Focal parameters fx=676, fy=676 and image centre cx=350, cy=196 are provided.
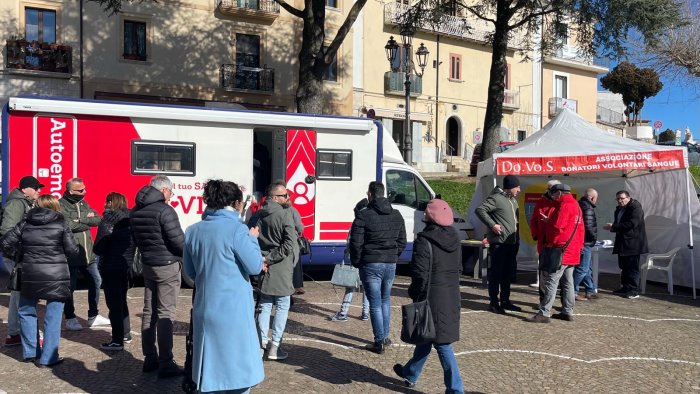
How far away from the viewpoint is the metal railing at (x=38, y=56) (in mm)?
22594

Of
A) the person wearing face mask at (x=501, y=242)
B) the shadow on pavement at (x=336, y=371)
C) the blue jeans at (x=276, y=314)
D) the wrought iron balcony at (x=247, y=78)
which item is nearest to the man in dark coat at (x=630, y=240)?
the person wearing face mask at (x=501, y=242)

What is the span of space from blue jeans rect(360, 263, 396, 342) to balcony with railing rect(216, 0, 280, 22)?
21.4 meters

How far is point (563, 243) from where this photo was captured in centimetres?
802

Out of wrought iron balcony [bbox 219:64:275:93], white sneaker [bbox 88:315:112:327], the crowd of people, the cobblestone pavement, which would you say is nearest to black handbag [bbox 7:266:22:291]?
the crowd of people

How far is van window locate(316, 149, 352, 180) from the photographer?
34.3ft

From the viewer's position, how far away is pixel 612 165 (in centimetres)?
1064

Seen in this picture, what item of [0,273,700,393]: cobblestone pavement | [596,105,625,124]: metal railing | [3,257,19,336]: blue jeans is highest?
[596,105,625,124]: metal railing

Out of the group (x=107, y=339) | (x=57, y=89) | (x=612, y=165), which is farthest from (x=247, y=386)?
(x=57, y=89)

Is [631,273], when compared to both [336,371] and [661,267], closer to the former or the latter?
[661,267]

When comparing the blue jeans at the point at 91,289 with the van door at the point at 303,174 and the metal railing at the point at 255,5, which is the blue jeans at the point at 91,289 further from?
the metal railing at the point at 255,5

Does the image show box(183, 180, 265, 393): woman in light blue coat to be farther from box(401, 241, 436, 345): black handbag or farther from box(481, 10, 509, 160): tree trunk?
box(481, 10, 509, 160): tree trunk

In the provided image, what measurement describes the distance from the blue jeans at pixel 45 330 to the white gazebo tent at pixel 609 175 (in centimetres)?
711

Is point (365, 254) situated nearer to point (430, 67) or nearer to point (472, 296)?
point (472, 296)

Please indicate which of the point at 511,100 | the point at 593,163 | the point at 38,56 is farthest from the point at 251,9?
the point at 593,163
